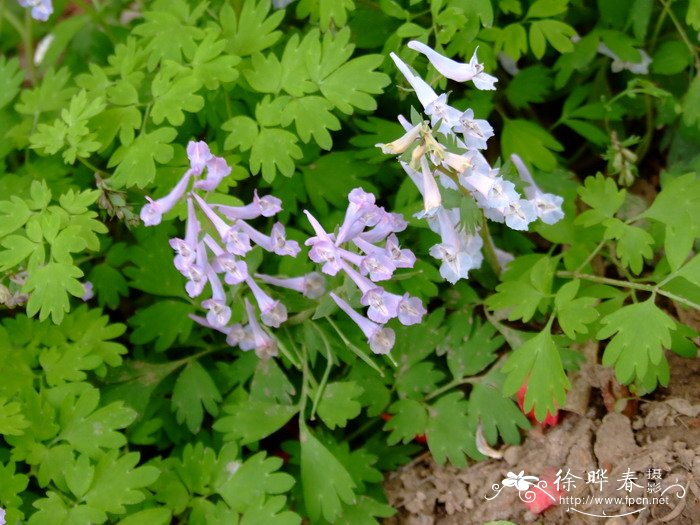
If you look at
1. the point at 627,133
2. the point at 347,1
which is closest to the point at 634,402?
the point at 627,133

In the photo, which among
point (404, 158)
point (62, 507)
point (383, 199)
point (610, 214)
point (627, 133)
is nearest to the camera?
point (404, 158)

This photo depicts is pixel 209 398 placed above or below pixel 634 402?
above

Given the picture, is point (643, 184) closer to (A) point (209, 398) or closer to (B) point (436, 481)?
(B) point (436, 481)

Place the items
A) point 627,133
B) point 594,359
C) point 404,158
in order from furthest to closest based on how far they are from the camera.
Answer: point 627,133
point 594,359
point 404,158

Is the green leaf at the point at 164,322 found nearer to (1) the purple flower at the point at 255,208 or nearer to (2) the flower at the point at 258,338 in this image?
(2) the flower at the point at 258,338

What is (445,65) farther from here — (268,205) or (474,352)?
(474,352)

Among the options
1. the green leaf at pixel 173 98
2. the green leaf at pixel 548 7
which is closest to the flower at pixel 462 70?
the green leaf at pixel 548 7

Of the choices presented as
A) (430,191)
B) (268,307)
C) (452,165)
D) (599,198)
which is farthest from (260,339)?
(599,198)
